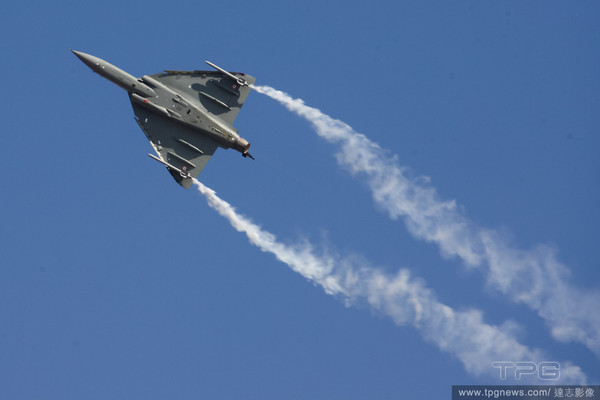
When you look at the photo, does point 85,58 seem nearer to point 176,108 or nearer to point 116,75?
point 116,75

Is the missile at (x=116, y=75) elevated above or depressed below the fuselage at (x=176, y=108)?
above

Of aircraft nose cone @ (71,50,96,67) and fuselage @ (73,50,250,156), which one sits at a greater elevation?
aircraft nose cone @ (71,50,96,67)

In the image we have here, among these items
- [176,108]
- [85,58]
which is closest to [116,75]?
[85,58]

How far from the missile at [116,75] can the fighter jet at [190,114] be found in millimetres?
267

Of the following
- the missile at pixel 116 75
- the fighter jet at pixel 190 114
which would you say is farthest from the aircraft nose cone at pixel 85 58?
the fighter jet at pixel 190 114

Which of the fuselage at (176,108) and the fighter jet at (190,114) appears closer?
the fuselage at (176,108)

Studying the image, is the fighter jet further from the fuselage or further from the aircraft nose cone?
the aircraft nose cone

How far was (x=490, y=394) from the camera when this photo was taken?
59.6 metres

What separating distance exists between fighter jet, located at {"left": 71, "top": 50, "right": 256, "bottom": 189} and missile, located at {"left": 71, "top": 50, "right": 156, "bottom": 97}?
→ 10.5 inches

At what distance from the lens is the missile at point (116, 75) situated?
58719mm

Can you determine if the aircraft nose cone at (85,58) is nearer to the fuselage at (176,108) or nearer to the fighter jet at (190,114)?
the fuselage at (176,108)

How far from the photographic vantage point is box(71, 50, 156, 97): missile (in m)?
58.7

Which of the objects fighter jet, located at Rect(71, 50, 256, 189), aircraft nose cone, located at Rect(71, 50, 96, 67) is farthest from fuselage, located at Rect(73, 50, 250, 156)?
aircraft nose cone, located at Rect(71, 50, 96, 67)

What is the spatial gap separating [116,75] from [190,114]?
591cm
